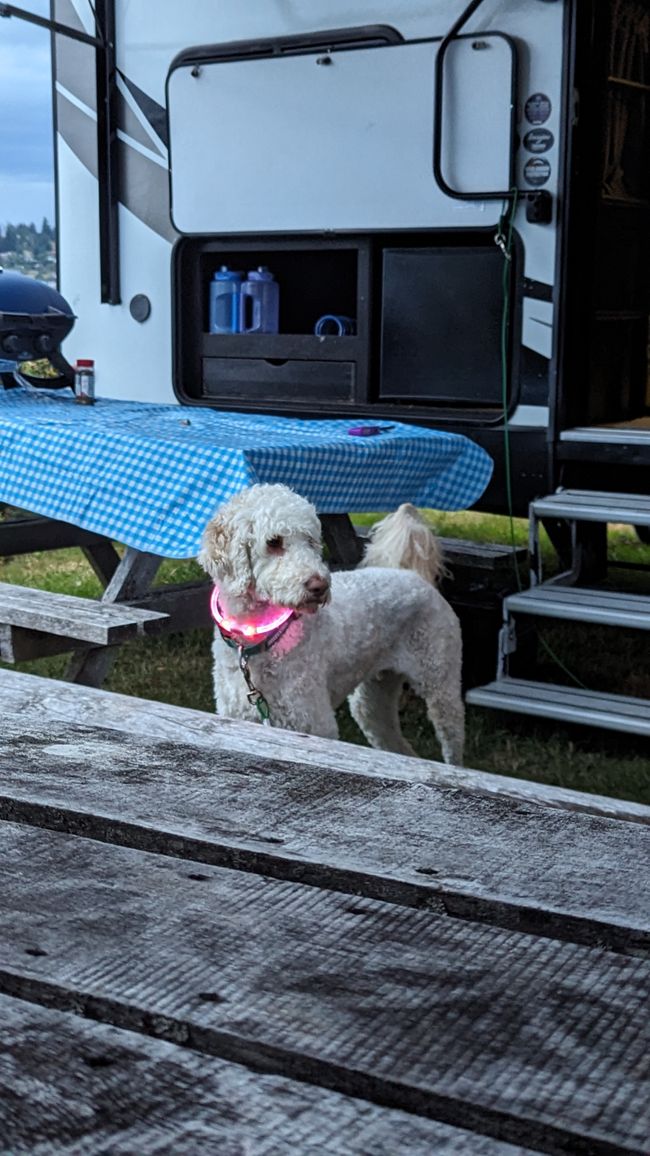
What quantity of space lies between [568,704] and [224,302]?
281 centimetres

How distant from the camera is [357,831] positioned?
117 cm

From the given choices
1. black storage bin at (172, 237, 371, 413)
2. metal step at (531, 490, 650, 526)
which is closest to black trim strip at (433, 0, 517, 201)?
black storage bin at (172, 237, 371, 413)

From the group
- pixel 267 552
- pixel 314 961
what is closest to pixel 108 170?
pixel 267 552

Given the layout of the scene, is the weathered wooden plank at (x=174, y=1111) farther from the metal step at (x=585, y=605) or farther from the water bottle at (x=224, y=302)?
the water bottle at (x=224, y=302)

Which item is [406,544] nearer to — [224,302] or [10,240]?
[224,302]

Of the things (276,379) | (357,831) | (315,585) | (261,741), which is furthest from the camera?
(276,379)

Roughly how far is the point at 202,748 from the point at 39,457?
10.6 ft

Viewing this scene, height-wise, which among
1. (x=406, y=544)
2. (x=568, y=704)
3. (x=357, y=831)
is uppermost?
(x=357, y=831)

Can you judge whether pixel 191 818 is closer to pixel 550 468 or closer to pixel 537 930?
pixel 537 930

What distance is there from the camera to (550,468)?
526cm

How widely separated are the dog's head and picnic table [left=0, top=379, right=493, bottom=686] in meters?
0.45

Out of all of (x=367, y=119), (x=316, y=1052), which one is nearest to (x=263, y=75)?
(x=367, y=119)

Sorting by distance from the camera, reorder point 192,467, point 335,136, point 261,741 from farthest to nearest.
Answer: point 335,136
point 192,467
point 261,741

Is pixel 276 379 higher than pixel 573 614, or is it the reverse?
pixel 276 379
